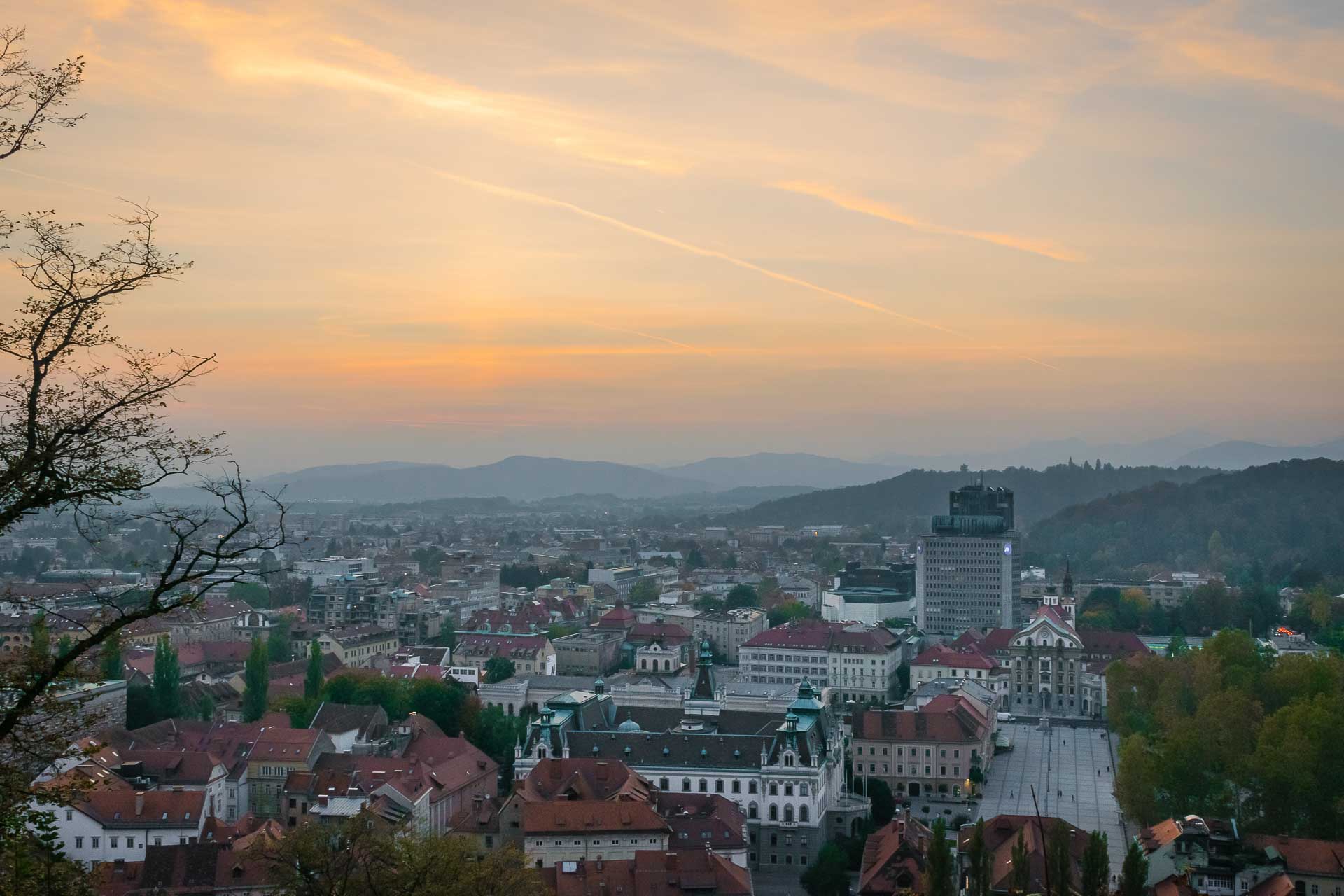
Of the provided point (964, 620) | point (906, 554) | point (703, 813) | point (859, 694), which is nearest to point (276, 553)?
point (906, 554)

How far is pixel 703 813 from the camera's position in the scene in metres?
44.0

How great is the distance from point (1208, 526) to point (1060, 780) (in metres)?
134

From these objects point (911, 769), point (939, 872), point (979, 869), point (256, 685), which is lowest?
point (911, 769)

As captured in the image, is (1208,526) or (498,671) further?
(1208,526)

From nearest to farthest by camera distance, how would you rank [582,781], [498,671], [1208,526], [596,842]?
[596,842] < [582,781] < [498,671] < [1208,526]

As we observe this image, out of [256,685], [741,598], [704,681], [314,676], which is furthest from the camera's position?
[741,598]

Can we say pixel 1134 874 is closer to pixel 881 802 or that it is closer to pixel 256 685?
pixel 881 802

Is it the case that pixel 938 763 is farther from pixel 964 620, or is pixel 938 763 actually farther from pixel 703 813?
pixel 964 620

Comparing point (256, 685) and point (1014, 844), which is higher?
point (256, 685)

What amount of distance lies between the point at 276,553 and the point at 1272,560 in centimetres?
12089

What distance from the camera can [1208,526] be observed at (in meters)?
181

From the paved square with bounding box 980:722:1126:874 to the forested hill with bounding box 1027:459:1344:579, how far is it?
93.9 meters

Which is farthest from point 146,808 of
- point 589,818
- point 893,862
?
point 893,862

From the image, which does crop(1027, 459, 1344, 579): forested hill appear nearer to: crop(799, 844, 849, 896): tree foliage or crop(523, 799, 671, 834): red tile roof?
crop(799, 844, 849, 896): tree foliage
